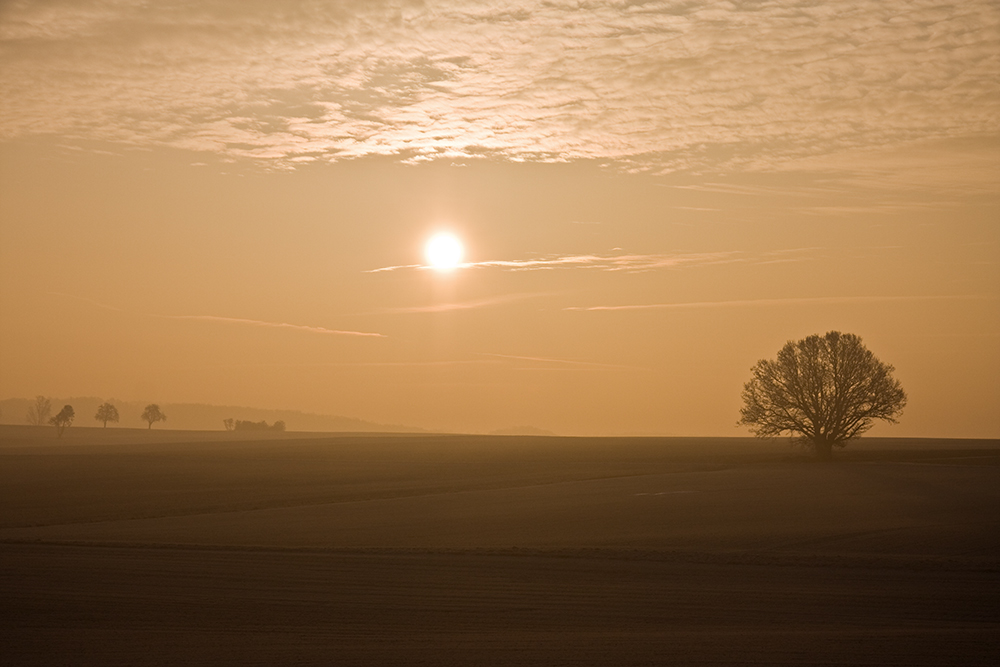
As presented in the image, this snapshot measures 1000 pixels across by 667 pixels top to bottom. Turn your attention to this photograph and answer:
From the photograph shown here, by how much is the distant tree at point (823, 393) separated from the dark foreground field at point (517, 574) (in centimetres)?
1181

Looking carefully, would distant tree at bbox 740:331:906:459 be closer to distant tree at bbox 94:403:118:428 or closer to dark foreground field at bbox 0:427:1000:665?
dark foreground field at bbox 0:427:1000:665

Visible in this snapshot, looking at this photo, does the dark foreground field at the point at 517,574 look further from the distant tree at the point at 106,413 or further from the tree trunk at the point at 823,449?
the distant tree at the point at 106,413

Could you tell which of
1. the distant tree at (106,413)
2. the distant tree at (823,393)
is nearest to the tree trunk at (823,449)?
the distant tree at (823,393)

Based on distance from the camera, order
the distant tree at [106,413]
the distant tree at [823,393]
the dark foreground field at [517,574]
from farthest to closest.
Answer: the distant tree at [106,413] < the distant tree at [823,393] < the dark foreground field at [517,574]

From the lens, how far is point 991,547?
26.7 meters

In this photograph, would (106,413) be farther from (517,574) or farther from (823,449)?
(517,574)

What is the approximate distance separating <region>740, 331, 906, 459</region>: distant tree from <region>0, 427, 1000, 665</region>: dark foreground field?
38.7ft

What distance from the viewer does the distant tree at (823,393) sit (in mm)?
59656

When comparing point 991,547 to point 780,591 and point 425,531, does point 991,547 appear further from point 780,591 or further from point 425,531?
point 425,531

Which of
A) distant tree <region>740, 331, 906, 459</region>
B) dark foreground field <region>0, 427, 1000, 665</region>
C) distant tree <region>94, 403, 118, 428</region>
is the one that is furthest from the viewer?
distant tree <region>94, 403, 118, 428</region>

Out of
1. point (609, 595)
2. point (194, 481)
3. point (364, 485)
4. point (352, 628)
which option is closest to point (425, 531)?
point (609, 595)

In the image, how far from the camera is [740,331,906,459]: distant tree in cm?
5966

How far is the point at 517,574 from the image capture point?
23.1 meters

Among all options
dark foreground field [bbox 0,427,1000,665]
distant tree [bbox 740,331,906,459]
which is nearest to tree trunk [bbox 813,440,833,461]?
distant tree [bbox 740,331,906,459]
